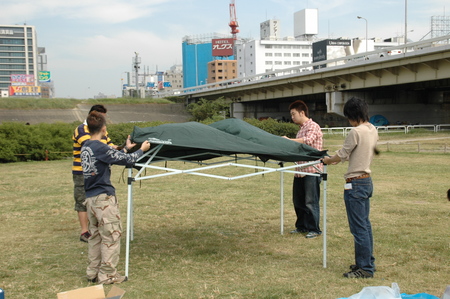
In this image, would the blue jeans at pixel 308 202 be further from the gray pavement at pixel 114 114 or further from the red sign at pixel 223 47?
the red sign at pixel 223 47

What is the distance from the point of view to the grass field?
5711 millimetres

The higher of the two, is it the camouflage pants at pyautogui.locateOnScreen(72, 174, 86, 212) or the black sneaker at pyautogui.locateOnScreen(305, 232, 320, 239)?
the camouflage pants at pyautogui.locateOnScreen(72, 174, 86, 212)

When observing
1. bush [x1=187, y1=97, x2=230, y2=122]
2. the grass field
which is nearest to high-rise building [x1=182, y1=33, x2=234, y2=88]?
bush [x1=187, y1=97, x2=230, y2=122]

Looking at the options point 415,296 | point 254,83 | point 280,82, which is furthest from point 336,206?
point 254,83

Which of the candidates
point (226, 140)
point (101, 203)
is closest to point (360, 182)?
point (226, 140)

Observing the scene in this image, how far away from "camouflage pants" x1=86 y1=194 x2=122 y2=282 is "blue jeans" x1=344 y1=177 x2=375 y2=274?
9.34ft

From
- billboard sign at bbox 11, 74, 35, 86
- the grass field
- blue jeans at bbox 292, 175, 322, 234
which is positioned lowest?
the grass field

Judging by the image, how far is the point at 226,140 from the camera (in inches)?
254

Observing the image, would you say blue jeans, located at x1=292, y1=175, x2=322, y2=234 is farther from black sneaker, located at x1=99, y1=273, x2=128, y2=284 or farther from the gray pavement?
the gray pavement

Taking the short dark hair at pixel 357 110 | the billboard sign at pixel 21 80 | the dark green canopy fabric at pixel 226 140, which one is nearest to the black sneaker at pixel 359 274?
the dark green canopy fabric at pixel 226 140

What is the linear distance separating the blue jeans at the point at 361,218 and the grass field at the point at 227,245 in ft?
0.87

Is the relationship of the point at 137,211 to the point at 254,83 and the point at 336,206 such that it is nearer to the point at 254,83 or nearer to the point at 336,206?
the point at 336,206

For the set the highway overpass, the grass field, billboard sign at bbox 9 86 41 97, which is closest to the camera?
the grass field

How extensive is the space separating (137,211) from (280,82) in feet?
128
